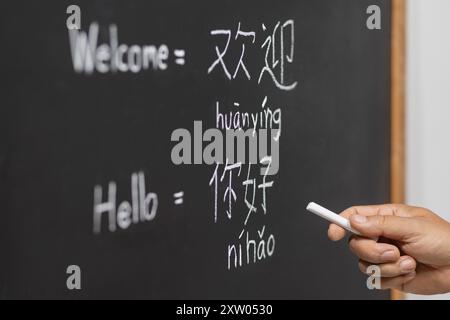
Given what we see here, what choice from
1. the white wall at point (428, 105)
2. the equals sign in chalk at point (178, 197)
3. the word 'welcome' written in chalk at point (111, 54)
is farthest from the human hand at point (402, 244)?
the white wall at point (428, 105)

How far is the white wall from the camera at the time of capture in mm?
2072

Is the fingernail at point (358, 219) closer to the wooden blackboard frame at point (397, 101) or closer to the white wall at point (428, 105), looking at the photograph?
the wooden blackboard frame at point (397, 101)

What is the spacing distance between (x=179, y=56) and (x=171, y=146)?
0.44 ft

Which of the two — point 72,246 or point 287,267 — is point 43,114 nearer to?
point 72,246

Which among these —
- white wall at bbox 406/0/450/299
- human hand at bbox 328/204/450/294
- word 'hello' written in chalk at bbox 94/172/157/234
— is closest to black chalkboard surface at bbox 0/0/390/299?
word 'hello' written in chalk at bbox 94/172/157/234

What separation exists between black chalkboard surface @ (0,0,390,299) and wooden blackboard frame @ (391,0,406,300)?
30cm

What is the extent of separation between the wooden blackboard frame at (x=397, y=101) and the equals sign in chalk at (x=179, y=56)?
1.00 meters

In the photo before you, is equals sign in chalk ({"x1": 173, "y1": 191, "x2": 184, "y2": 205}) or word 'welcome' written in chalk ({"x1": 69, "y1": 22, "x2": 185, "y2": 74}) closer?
word 'welcome' written in chalk ({"x1": 69, "y1": 22, "x2": 185, "y2": 74})

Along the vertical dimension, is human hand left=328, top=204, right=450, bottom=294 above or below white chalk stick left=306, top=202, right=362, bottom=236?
below

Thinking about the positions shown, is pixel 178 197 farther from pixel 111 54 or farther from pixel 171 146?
pixel 111 54

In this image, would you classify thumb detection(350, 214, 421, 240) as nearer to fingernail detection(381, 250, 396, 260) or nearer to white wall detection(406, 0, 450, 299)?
fingernail detection(381, 250, 396, 260)

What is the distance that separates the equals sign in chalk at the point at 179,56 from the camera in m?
1.07

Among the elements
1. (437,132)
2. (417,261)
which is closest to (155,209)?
(417,261)

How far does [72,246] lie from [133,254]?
0.13 metres
